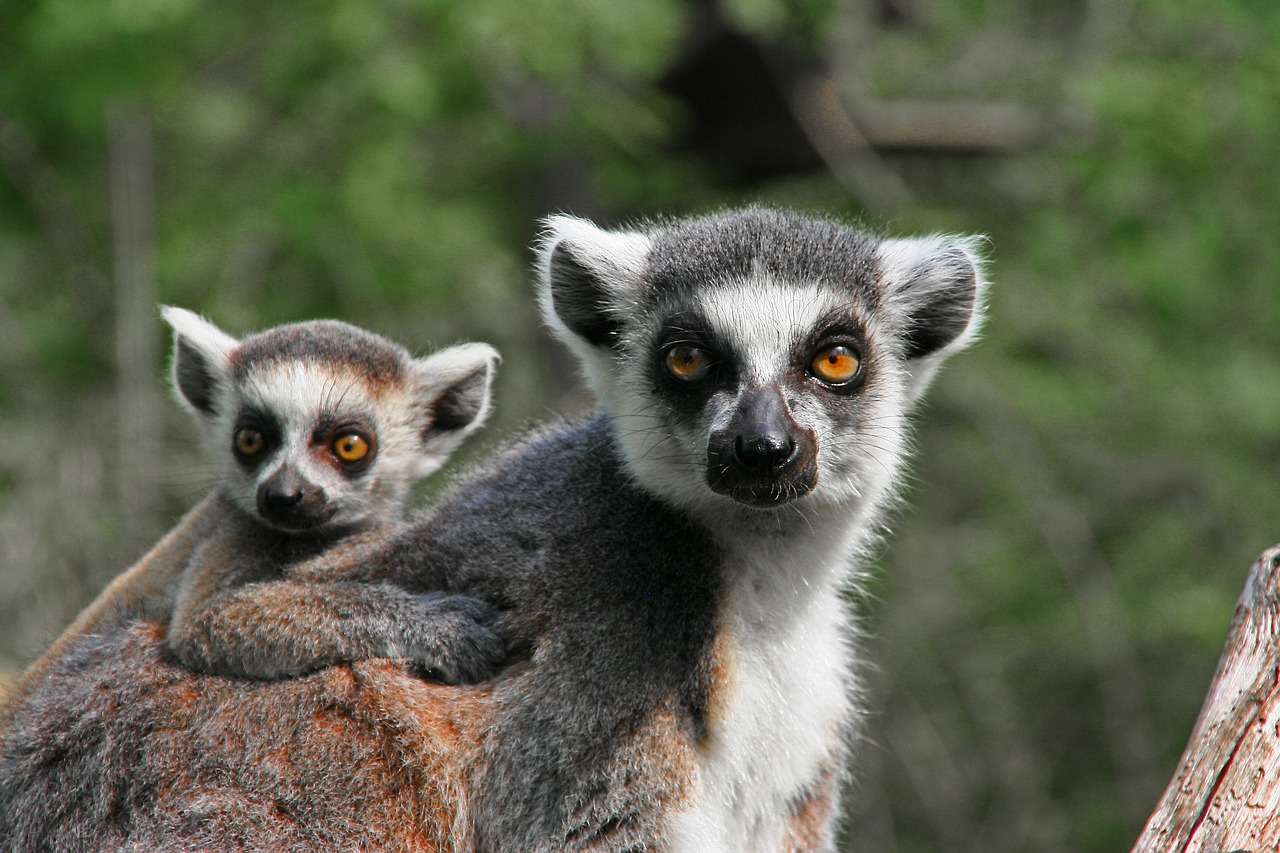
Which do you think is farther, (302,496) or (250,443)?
(250,443)

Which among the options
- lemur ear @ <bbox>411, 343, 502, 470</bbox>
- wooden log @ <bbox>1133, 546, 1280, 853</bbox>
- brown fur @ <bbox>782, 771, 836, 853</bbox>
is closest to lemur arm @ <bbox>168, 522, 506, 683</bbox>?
brown fur @ <bbox>782, 771, 836, 853</bbox>

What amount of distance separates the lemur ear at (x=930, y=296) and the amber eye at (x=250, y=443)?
2458 mm

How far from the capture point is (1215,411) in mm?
12133

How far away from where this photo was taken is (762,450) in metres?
3.83

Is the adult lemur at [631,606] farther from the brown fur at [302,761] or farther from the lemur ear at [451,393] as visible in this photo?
the lemur ear at [451,393]

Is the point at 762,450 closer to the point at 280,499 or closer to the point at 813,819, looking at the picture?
the point at 813,819

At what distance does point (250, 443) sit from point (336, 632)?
4.53 feet

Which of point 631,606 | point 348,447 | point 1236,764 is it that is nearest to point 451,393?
point 348,447

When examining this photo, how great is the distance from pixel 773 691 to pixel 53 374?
7.77 meters

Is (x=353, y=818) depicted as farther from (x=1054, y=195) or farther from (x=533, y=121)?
(x=1054, y=195)

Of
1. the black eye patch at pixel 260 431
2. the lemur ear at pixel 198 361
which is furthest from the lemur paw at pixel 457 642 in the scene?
the lemur ear at pixel 198 361

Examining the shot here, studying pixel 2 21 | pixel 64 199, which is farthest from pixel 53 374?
pixel 2 21

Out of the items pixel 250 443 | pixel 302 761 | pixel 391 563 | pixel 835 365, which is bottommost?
pixel 302 761

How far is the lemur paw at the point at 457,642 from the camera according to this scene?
4098 mm
